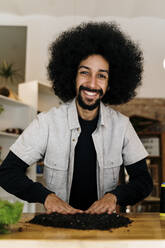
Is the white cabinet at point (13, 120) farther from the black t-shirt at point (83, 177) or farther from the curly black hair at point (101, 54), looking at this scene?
the black t-shirt at point (83, 177)

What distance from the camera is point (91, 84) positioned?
178 centimetres

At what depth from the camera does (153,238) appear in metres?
0.89

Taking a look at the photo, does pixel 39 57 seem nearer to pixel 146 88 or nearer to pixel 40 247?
pixel 146 88

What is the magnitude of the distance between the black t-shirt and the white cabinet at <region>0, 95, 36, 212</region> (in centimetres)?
228

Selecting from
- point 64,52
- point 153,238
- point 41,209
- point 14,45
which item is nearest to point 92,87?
point 64,52

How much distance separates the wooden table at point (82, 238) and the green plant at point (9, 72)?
3.75 meters

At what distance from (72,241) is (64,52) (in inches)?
60.4

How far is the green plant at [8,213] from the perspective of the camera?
906 millimetres

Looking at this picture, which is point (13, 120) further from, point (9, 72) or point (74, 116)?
point (74, 116)

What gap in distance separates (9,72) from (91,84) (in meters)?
3.06

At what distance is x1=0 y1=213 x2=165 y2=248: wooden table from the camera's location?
830 mm

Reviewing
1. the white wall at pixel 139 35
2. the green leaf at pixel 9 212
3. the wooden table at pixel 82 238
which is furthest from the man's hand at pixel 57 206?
the white wall at pixel 139 35

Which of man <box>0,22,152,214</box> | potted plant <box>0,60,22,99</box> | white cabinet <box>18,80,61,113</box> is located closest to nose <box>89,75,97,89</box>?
man <box>0,22,152,214</box>

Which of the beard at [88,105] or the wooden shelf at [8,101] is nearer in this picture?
the beard at [88,105]
